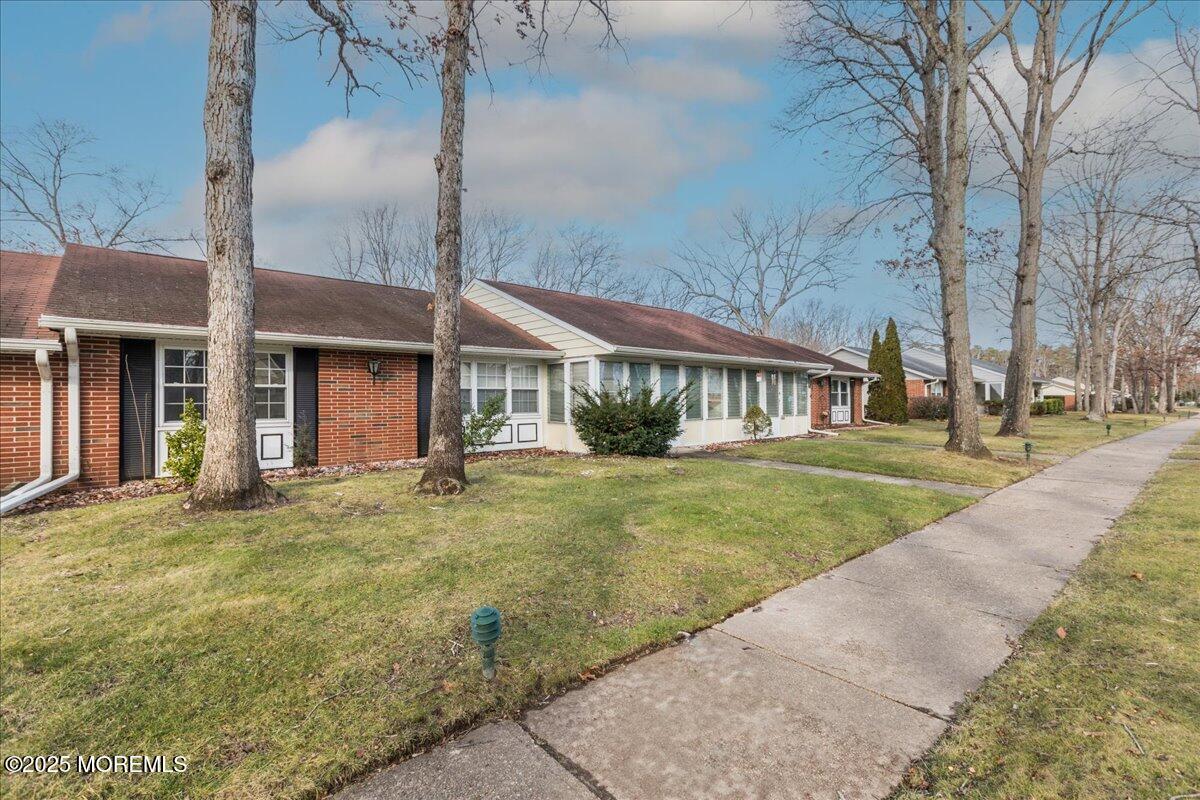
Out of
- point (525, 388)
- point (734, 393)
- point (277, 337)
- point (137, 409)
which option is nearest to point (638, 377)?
point (525, 388)

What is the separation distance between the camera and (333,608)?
3557 mm

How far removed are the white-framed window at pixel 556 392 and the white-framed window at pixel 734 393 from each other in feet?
18.1

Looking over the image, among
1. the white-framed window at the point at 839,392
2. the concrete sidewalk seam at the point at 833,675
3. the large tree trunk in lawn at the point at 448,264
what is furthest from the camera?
the white-framed window at the point at 839,392

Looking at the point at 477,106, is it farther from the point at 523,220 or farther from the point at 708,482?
the point at 523,220

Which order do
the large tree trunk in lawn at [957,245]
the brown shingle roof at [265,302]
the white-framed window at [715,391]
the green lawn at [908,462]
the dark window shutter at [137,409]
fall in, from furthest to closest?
the white-framed window at [715,391]
the large tree trunk in lawn at [957,245]
the green lawn at [908,462]
the brown shingle roof at [265,302]
the dark window shutter at [137,409]

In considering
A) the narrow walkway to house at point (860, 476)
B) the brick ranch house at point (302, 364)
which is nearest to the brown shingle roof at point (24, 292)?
the brick ranch house at point (302, 364)

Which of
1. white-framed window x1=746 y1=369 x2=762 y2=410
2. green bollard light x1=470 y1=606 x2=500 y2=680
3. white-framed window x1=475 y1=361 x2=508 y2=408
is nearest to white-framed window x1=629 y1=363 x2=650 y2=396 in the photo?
white-framed window x1=475 y1=361 x2=508 y2=408

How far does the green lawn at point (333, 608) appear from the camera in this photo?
231 centimetres

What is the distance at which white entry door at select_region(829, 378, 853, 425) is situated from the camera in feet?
76.5

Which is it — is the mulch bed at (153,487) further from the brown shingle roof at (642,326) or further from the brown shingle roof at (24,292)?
the brown shingle roof at (642,326)

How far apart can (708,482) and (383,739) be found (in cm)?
659

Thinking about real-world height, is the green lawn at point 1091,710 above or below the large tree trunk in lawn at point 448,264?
below

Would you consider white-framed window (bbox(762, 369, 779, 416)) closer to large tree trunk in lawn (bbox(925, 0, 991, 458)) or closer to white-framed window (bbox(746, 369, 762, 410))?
white-framed window (bbox(746, 369, 762, 410))

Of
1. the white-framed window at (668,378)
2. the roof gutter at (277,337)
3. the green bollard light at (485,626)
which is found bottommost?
the green bollard light at (485,626)
